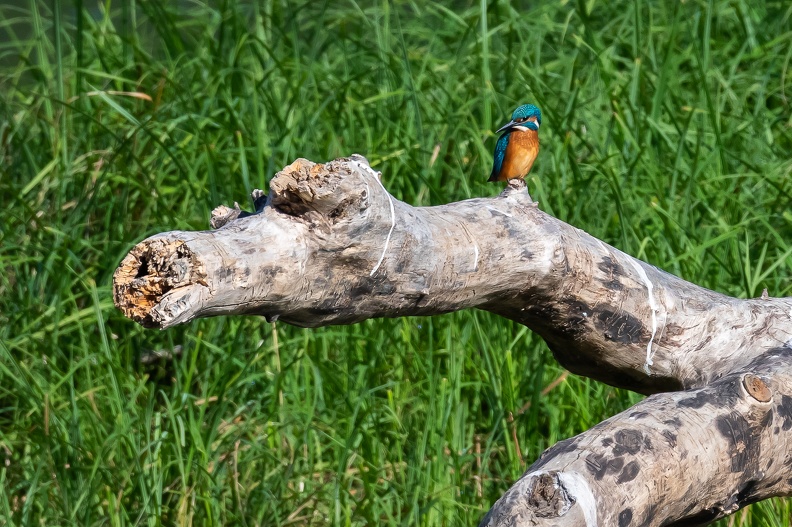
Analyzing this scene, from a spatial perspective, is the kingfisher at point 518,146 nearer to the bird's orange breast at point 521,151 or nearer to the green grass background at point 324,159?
the bird's orange breast at point 521,151

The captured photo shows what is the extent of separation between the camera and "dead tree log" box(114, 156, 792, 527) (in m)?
1.47

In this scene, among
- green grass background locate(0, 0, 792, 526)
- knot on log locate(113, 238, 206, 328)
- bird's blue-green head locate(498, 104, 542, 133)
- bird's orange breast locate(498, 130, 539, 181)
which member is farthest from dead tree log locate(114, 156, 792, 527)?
bird's blue-green head locate(498, 104, 542, 133)

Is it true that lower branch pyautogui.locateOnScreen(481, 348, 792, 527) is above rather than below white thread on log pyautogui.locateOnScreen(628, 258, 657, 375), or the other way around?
below

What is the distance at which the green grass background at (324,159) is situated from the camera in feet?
9.93

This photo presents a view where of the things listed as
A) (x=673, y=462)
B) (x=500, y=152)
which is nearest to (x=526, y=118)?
(x=500, y=152)

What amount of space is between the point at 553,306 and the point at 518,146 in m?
1.29

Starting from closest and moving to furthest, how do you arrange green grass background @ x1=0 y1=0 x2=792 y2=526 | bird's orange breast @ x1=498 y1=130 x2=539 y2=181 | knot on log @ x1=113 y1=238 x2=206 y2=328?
knot on log @ x1=113 y1=238 x2=206 y2=328
green grass background @ x1=0 y1=0 x2=792 y2=526
bird's orange breast @ x1=498 y1=130 x2=539 y2=181

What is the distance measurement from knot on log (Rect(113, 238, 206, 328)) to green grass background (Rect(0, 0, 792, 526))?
4.98ft

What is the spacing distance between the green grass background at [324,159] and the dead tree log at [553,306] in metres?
0.90

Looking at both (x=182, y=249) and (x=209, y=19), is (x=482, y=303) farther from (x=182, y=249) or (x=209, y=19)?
(x=209, y=19)

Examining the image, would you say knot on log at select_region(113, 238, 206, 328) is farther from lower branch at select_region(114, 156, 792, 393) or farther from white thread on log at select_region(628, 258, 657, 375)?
white thread on log at select_region(628, 258, 657, 375)

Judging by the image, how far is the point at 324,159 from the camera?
12.8 ft

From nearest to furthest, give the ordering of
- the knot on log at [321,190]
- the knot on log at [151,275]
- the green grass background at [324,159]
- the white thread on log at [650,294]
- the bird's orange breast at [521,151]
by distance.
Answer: the knot on log at [151,275], the knot on log at [321,190], the white thread on log at [650,294], the green grass background at [324,159], the bird's orange breast at [521,151]

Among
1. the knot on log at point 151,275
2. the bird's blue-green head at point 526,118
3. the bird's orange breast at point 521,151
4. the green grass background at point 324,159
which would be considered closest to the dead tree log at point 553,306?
the knot on log at point 151,275
